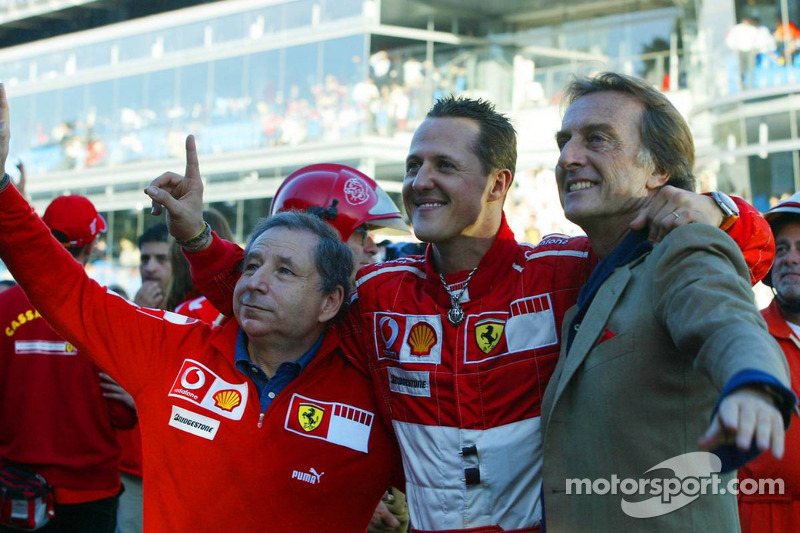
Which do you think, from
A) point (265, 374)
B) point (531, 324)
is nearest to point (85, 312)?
point (265, 374)

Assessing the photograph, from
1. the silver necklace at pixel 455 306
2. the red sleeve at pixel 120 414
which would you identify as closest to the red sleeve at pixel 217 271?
the silver necklace at pixel 455 306

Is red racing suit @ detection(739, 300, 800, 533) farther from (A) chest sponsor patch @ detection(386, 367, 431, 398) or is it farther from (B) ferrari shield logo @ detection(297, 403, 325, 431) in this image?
(B) ferrari shield logo @ detection(297, 403, 325, 431)

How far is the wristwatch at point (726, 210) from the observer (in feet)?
7.98

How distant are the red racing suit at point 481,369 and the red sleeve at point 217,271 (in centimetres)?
57

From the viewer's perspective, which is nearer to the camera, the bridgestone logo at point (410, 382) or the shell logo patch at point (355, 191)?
the bridgestone logo at point (410, 382)

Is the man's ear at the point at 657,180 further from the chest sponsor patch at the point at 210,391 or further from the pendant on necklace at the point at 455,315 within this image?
the chest sponsor patch at the point at 210,391

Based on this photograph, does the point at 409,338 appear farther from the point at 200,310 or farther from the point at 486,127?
the point at 200,310

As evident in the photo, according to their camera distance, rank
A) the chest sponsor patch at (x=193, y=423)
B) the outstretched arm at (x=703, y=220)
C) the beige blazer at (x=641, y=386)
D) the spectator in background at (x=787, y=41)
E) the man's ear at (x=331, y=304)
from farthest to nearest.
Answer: the spectator in background at (x=787, y=41), the man's ear at (x=331, y=304), the chest sponsor patch at (x=193, y=423), the outstretched arm at (x=703, y=220), the beige blazer at (x=641, y=386)

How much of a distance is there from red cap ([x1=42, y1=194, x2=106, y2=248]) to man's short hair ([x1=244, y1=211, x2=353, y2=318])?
169 cm

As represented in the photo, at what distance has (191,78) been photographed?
25922 millimetres

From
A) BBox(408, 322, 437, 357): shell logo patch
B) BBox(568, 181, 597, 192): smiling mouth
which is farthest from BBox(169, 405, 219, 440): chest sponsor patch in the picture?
BBox(568, 181, 597, 192): smiling mouth

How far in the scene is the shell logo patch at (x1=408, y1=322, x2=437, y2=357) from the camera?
2.78 meters

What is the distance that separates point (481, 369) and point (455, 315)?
0.21 meters

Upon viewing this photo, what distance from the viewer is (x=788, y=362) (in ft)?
12.3
